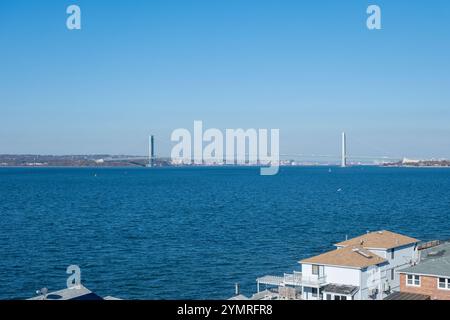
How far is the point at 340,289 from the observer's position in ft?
70.8

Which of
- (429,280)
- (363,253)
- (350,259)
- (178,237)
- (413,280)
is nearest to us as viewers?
(429,280)

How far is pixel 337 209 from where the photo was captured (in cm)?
6812

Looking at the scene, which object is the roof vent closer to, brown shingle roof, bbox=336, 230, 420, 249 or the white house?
the white house

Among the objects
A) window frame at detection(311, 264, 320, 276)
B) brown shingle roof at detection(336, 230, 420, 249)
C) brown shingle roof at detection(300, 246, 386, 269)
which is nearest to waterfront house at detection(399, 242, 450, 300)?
brown shingle roof at detection(300, 246, 386, 269)

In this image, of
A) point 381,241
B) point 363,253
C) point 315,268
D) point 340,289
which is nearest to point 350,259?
point 363,253

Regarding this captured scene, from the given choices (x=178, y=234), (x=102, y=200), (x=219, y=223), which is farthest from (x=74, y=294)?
(x=102, y=200)

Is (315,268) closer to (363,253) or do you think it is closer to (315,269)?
(315,269)

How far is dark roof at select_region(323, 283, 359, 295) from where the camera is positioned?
838 inches

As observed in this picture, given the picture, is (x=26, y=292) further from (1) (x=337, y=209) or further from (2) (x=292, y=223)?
(1) (x=337, y=209)

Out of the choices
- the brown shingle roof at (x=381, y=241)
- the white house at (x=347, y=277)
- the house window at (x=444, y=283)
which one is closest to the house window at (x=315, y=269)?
the white house at (x=347, y=277)

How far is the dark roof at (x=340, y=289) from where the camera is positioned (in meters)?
21.3

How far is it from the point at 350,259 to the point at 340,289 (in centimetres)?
139
